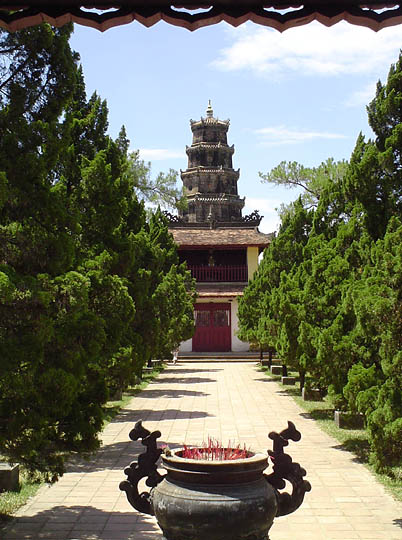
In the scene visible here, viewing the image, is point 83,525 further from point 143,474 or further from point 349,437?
point 349,437

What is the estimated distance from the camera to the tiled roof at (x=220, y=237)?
37344 mm

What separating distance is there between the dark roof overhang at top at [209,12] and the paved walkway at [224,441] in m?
4.88

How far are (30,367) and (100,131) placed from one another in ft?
26.7

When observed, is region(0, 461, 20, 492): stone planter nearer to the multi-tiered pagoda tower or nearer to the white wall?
the white wall

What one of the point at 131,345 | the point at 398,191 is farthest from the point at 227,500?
the point at 131,345

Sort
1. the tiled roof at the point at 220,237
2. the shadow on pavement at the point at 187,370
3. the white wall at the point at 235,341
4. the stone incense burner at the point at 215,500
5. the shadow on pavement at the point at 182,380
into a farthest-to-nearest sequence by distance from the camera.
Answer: the tiled roof at the point at 220,237
the white wall at the point at 235,341
the shadow on pavement at the point at 187,370
the shadow on pavement at the point at 182,380
the stone incense burner at the point at 215,500

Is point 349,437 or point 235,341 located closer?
point 349,437

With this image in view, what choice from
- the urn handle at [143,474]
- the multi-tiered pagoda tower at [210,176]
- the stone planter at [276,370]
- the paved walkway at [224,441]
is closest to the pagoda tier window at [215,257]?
the multi-tiered pagoda tower at [210,176]

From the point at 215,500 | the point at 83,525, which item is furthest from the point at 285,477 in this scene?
the point at 83,525

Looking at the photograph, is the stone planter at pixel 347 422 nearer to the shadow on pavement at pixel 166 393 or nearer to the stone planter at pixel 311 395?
the stone planter at pixel 311 395

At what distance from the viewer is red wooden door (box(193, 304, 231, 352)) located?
119ft

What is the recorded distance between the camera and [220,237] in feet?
126

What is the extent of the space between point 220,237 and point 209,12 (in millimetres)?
34311

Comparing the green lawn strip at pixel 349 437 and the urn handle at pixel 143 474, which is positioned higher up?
the urn handle at pixel 143 474
